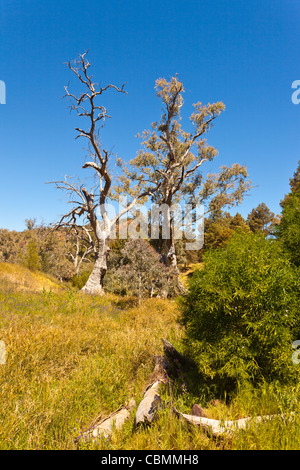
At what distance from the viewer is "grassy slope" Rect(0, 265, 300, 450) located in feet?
8.33

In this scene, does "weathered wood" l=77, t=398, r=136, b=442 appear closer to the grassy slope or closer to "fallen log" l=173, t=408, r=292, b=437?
the grassy slope

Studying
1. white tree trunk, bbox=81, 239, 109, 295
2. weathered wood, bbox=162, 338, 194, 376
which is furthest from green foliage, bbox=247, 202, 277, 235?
weathered wood, bbox=162, 338, 194, 376

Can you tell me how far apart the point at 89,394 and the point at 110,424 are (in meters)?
0.54

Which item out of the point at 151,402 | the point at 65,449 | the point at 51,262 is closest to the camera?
the point at 65,449

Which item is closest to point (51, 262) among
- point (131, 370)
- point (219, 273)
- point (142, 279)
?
point (142, 279)

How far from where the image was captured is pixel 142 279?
12.2m

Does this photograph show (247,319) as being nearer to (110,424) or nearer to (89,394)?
(110,424)

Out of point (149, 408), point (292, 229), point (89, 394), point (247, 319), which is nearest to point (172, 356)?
point (149, 408)

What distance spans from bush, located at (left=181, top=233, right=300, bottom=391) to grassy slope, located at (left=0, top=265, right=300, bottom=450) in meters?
0.38

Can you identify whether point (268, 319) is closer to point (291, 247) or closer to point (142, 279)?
point (291, 247)

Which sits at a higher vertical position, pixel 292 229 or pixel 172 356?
pixel 292 229

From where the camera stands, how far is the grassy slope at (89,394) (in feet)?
8.33

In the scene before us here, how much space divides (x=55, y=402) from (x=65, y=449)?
26.8 inches

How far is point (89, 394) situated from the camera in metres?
3.52
